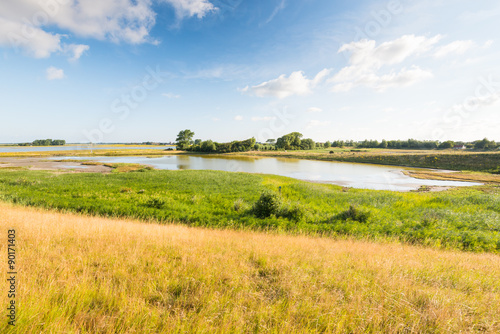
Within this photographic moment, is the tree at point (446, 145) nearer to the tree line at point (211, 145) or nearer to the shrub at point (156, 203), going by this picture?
the tree line at point (211, 145)

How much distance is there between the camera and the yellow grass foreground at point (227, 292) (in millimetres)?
2736

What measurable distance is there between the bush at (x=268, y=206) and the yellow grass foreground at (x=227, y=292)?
26.4 feet

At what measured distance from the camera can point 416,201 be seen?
61.8 feet

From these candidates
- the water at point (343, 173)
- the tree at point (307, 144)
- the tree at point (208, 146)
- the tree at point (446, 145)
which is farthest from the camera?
the tree at point (307, 144)

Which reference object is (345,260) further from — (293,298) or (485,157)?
(485,157)

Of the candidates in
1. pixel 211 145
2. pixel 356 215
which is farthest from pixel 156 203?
pixel 211 145

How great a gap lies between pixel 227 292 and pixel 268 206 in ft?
34.2

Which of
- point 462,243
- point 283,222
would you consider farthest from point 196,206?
point 462,243

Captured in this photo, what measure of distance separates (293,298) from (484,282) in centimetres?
546

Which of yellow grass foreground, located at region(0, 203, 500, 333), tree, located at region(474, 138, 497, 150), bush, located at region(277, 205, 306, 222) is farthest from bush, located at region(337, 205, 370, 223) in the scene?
tree, located at region(474, 138, 497, 150)

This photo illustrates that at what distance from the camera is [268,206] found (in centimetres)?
1382

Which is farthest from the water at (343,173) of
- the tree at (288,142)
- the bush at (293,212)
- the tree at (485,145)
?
the tree at (485,145)

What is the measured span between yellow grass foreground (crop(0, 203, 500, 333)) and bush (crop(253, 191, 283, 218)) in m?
8.04

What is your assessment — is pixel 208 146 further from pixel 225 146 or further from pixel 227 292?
pixel 227 292
